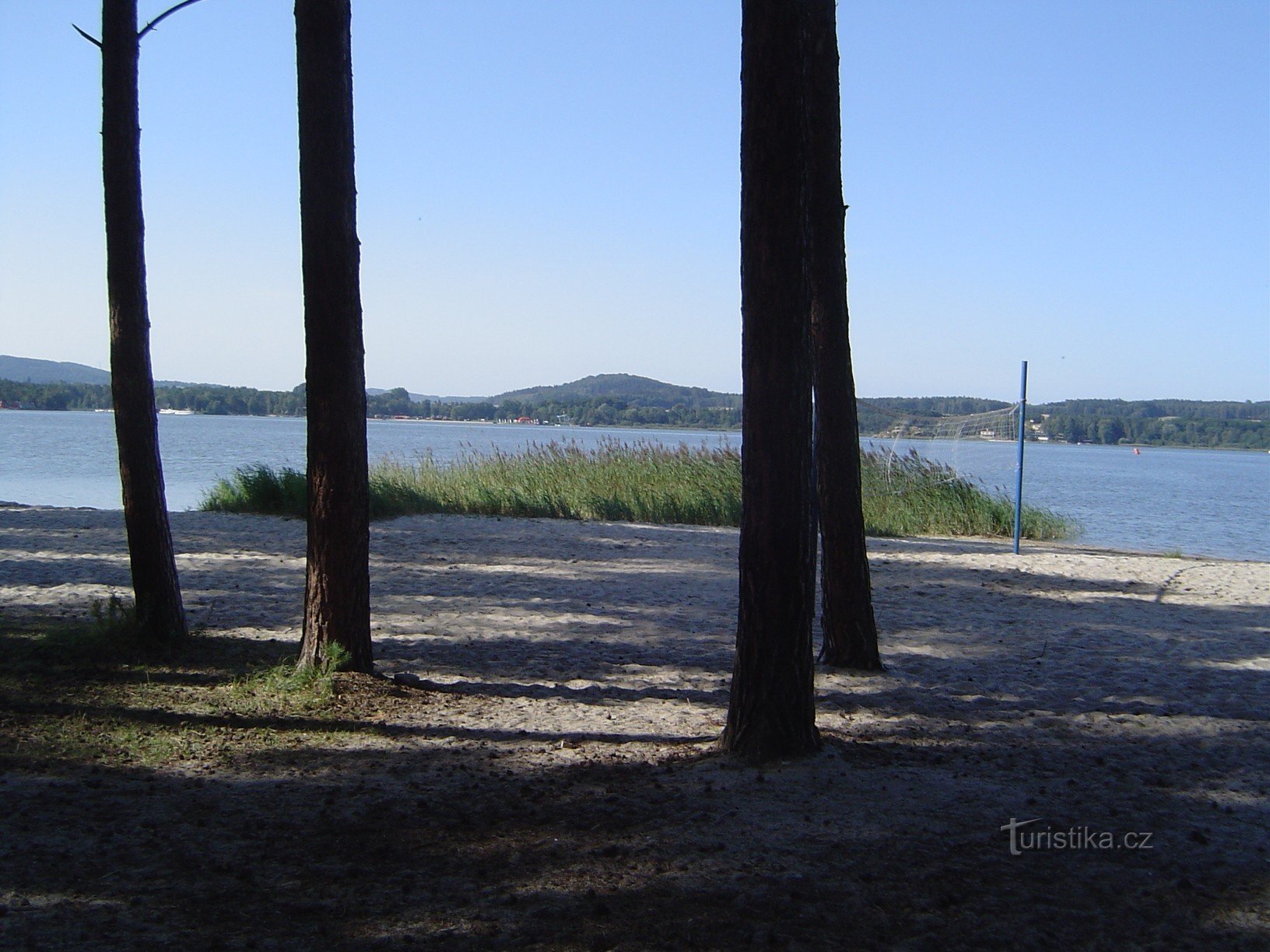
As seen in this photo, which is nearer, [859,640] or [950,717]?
[950,717]

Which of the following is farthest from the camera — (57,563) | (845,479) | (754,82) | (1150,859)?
(57,563)

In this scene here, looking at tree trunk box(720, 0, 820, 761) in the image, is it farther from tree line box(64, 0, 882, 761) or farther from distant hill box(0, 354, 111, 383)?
distant hill box(0, 354, 111, 383)

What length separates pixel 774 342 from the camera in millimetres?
3945

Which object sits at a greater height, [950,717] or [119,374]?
[119,374]

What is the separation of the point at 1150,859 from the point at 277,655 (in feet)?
15.0

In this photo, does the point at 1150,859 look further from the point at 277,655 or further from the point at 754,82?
the point at 277,655

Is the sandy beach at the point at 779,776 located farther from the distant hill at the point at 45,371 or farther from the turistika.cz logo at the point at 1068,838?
the distant hill at the point at 45,371

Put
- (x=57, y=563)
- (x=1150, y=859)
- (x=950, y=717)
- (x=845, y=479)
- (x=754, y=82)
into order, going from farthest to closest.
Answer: (x=57, y=563) → (x=845, y=479) → (x=950, y=717) → (x=754, y=82) → (x=1150, y=859)

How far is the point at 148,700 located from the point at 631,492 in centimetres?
1040

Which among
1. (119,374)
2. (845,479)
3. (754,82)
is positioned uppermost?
(754,82)

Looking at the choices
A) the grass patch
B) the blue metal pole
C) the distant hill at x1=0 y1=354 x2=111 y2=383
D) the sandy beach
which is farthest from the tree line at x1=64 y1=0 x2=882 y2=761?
the distant hill at x1=0 y1=354 x2=111 y2=383

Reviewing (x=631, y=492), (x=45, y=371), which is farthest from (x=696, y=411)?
(x=45, y=371)

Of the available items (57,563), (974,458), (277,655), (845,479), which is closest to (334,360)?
(277,655)

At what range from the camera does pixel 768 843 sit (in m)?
3.31
